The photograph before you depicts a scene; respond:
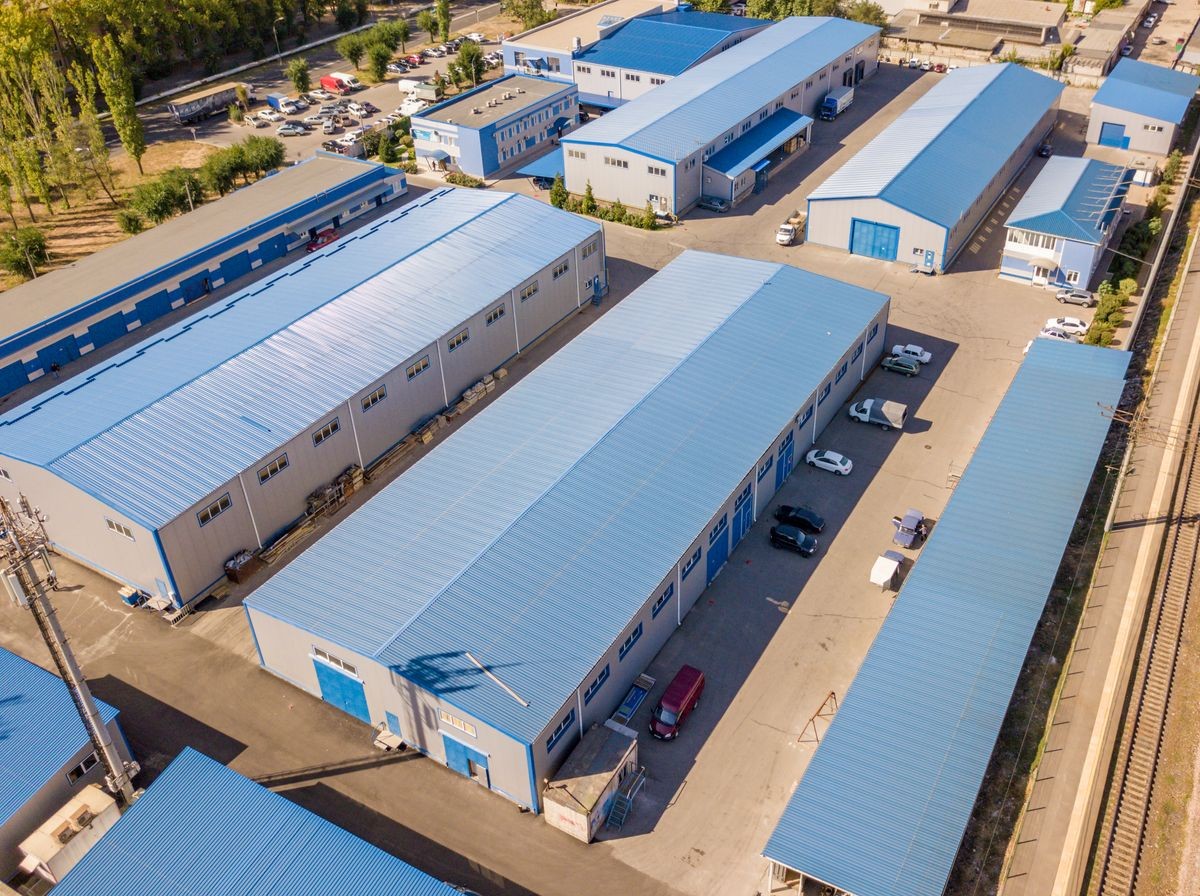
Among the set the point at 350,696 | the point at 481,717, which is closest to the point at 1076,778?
the point at 481,717

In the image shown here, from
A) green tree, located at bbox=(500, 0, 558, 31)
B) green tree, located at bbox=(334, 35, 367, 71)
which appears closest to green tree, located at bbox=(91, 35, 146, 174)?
green tree, located at bbox=(334, 35, 367, 71)

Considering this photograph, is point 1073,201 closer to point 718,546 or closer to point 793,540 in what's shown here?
point 793,540

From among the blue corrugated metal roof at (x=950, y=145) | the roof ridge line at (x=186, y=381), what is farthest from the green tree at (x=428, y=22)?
the roof ridge line at (x=186, y=381)

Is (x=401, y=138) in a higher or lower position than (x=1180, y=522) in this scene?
higher

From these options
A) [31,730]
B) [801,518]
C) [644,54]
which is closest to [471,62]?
[644,54]

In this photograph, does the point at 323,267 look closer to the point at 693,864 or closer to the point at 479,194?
the point at 479,194

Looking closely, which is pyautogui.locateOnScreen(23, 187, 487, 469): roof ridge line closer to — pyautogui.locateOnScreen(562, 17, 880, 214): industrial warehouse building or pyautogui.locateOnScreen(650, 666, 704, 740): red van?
pyautogui.locateOnScreen(562, 17, 880, 214): industrial warehouse building
